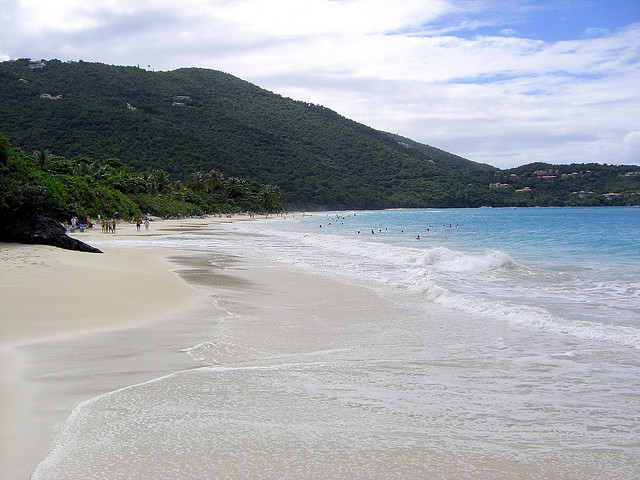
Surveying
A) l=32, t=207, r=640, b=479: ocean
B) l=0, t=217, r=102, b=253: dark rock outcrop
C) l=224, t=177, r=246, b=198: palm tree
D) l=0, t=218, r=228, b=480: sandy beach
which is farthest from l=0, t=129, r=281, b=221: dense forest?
l=32, t=207, r=640, b=479: ocean

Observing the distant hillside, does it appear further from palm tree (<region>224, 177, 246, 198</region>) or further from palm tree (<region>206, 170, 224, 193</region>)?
palm tree (<region>224, 177, 246, 198</region>)

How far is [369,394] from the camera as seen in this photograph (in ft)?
16.4

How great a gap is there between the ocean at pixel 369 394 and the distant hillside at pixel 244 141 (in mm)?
85032

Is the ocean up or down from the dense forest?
down

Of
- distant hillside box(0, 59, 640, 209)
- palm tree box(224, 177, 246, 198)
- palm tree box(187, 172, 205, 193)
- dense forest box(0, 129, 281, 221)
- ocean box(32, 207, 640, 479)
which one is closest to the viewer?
ocean box(32, 207, 640, 479)

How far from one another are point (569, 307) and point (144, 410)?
8.66m

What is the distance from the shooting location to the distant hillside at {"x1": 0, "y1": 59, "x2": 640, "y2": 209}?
306 feet

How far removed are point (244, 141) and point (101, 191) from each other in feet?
250

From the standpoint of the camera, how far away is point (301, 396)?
4.88 metres

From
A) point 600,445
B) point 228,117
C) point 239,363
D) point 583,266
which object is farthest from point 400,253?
point 228,117

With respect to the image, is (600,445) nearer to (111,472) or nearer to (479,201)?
(111,472)

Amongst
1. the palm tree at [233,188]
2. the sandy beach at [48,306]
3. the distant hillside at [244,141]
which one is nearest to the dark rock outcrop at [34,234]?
the sandy beach at [48,306]

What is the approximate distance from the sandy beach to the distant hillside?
7645cm

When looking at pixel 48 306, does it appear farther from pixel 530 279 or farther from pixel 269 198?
pixel 269 198
